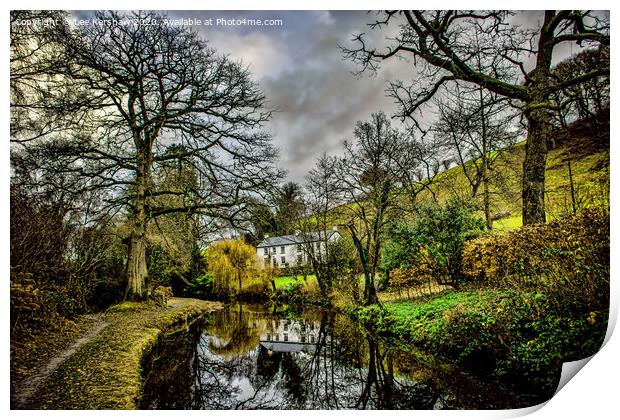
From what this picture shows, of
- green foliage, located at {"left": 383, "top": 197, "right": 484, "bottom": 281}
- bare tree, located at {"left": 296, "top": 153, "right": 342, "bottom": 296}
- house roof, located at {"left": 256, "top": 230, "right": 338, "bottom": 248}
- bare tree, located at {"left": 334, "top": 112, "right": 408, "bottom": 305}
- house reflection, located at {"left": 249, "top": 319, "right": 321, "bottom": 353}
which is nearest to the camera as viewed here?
green foliage, located at {"left": 383, "top": 197, "right": 484, "bottom": 281}

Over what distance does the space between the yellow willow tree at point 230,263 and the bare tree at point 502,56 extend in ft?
17.9

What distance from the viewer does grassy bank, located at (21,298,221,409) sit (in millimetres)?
3238

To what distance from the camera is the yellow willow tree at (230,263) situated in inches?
350

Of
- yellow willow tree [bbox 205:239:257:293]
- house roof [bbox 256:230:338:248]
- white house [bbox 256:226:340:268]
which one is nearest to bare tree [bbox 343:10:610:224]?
house roof [bbox 256:230:338:248]

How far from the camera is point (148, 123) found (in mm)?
7129

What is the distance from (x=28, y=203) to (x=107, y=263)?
12.5 feet

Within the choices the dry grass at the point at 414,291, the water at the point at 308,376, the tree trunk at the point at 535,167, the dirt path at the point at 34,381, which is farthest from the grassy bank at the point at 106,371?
the tree trunk at the point at 535,167

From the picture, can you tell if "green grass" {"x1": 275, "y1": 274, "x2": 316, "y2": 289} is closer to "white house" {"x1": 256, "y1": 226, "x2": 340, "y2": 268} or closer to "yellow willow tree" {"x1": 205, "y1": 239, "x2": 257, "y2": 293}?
"white house" {"x1": 256, "y1": 226, "x2": 340, "y2": 268}

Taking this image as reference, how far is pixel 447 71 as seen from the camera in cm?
535

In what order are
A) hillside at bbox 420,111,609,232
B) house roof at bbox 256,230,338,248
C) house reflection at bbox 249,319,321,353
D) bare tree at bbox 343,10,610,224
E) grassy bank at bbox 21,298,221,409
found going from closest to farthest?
grassy bank at bbox 21,298,221,409
hillside at bbox 420,111,609,232
bare tree at bbox 343,10,610,224
house reflection at bbox 249,319,321,353
house roof at bbox 256,230,338,248

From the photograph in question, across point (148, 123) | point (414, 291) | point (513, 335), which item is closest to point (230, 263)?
point (148, 123)

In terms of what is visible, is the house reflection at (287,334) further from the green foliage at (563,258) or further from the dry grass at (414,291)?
the green foliage at (563,258)

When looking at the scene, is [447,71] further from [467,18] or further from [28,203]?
[28,203]

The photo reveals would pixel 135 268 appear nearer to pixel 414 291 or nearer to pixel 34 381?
pixel 34 381
